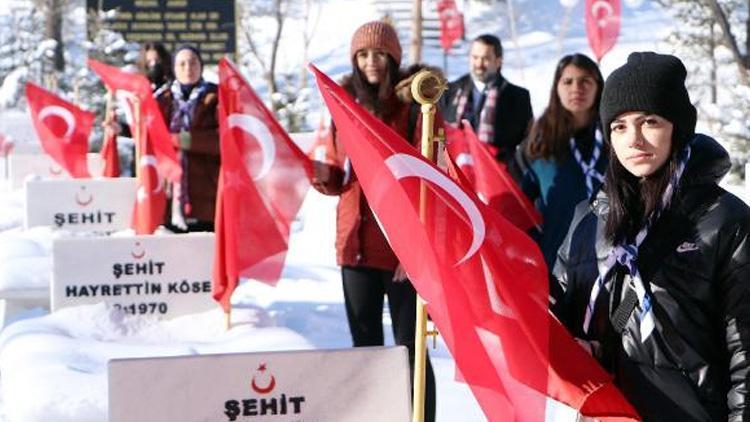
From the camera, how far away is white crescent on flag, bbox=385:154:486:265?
117 inches

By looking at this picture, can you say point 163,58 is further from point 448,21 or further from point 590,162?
point 448,21

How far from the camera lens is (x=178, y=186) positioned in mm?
7770

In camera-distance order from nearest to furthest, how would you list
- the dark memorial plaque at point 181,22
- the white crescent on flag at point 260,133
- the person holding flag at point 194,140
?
the white crescent on flag at point 260,133, the person holding flag at point 194,140, the dark memorial plaque at point 181,22

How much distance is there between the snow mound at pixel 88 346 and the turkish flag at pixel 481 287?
219 cm

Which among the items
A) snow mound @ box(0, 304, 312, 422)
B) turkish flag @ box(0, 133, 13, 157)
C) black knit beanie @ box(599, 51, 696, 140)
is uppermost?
black knit beanie @ box(599, 51, 696, 140)

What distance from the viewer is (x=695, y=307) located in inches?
101

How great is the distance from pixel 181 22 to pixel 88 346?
19.5 m

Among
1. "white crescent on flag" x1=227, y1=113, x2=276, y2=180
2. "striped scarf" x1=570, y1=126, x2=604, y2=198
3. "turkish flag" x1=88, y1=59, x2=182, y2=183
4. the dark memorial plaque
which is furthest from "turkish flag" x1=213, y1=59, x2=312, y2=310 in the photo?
the dark memorial plaque

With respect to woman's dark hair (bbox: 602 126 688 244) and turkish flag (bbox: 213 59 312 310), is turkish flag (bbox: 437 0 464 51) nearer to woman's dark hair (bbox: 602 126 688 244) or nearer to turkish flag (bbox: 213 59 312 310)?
turkish flag (bbox: 213 59 312 310)

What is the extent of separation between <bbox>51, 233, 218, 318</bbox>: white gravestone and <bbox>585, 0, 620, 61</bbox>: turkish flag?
14.8m

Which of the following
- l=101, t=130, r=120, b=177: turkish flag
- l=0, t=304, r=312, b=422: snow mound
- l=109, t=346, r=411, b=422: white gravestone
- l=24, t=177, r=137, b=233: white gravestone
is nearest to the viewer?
→ l=109, t=346, r=411, b=422: white gravestone

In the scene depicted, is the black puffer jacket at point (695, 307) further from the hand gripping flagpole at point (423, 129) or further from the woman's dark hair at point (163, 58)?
the woman's dark hair at point (163, 58)

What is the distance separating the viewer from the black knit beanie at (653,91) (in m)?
2.65

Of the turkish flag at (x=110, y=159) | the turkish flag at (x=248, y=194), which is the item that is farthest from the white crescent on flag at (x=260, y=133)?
the turkish flag at (x=110, y=159)
